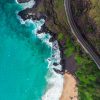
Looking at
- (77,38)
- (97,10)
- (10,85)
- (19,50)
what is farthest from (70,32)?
(10,85)

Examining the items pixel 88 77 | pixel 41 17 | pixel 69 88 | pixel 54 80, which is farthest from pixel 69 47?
pixel 69 88

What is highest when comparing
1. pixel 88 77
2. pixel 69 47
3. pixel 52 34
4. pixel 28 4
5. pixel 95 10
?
pixel 28 4

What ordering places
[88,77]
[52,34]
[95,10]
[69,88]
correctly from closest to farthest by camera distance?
[95,10]
[88,77]
[52,34]
[69,88]

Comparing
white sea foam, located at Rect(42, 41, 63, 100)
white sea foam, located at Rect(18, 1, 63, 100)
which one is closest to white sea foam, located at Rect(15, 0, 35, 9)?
white sea foam, located at Rect(18, 1, 63, 100)

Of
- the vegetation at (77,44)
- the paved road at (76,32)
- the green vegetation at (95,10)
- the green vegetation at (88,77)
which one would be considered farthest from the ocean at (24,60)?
the green vegetation at (95,10)

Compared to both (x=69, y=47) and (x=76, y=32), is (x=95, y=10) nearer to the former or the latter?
(x=76, y=32)

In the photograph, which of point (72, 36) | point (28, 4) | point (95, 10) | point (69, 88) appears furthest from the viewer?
point (28, 4)

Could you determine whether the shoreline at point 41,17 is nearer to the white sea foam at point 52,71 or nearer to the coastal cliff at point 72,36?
the coastal cliff at point 72,36
